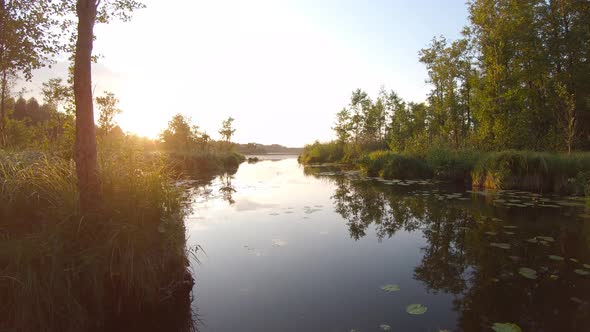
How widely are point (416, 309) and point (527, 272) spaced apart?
8.03ft

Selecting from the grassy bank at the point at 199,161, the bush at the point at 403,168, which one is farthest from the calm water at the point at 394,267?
the grassy bank at the point at 199,161

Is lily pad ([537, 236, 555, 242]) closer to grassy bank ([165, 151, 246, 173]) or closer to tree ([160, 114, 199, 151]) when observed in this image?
grassy bank ([165, 151, 246, 173])

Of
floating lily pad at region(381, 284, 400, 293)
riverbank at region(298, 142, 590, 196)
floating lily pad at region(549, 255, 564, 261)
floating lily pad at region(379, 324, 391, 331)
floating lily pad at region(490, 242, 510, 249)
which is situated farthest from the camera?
riverbank at region(298, 142, 590, 196)

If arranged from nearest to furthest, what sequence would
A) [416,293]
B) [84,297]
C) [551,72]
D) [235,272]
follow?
[84,297], [416,293], [235,272], [551,72]

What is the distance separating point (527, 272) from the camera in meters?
A: 4.71

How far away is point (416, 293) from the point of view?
422 centimetres

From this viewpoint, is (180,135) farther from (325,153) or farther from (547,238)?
(547,238)

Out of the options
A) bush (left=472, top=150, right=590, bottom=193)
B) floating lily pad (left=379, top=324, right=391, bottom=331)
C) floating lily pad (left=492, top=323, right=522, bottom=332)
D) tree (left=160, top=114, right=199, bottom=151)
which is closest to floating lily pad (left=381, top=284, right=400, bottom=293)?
floating lily pad (left=379, top=324, right=391, bottom=331)

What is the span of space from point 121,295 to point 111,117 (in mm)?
18248

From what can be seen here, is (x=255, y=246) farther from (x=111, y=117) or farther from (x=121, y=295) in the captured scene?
(x=111, y=117)

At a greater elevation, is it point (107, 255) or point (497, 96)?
point (497, 96)

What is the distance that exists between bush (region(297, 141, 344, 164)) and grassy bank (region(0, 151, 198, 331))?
128 ft

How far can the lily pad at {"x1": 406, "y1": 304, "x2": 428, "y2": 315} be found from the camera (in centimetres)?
368

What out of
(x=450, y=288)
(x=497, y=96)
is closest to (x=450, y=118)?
(x=497, y=96)
